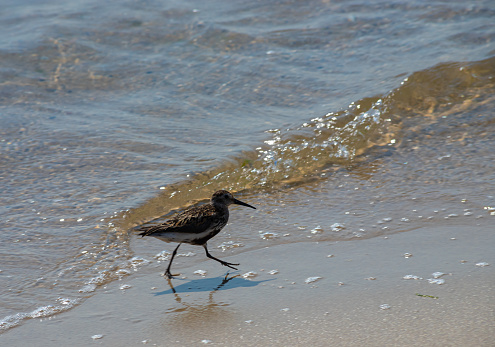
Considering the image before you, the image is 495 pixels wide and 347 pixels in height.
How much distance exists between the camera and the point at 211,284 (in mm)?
5312

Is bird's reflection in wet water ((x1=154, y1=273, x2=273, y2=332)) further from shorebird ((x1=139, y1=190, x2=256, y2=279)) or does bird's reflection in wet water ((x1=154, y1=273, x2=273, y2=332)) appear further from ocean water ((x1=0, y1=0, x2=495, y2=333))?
ocean water ((x1=0, y1=0, x2=495, y2=333))

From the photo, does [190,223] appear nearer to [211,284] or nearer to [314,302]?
[211,284]

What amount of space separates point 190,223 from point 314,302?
150 centimetres

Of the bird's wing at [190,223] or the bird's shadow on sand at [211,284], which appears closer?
the bird's shadow on sand at [211,284]

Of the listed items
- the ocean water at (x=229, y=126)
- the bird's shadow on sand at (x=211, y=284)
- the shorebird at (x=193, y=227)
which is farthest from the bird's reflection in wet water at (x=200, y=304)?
the ocean water at (x=229, y=126)

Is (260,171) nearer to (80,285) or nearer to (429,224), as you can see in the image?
(429,224)

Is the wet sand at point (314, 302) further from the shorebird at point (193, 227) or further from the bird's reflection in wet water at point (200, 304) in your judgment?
the shorebird at point (193, 227)

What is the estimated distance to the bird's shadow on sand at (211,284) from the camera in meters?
5.19

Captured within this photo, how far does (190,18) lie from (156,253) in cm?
919

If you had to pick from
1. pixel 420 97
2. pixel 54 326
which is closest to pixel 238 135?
pixel 420 97

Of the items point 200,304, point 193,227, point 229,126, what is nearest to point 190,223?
point 193,227

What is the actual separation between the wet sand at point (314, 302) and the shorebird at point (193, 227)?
12.1 inches

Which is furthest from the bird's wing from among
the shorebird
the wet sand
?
the wet sand

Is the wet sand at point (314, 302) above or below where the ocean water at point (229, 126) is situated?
below
